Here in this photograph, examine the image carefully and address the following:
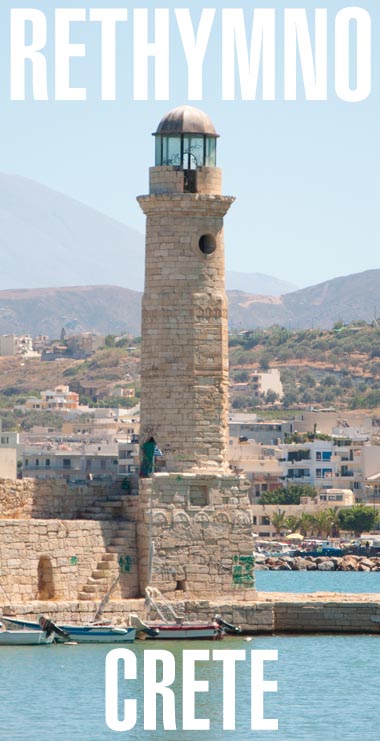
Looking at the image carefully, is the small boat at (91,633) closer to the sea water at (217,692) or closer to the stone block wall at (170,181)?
the sea water at (217,692)

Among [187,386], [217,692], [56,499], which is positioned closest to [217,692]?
[217,692]

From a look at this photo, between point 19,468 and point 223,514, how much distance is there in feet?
250

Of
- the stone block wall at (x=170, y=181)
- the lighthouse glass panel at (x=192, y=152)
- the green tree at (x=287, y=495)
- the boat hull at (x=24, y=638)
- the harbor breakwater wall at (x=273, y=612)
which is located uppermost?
the lighthouse glass panel at (x=192, y=152)

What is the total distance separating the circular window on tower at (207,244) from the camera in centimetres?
3784

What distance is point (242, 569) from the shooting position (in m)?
37.2

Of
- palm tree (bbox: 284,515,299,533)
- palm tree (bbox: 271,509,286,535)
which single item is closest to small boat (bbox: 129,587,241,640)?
palm tree (bbox: 284,515,299,533)

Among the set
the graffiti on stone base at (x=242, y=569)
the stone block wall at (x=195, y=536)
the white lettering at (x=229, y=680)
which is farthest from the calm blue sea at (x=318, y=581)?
the white lettering at (x=229, y=680)

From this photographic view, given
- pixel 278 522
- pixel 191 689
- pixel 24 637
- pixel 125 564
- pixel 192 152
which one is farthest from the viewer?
pixel 278 522

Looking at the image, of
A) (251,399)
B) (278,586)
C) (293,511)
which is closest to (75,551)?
(278,586)

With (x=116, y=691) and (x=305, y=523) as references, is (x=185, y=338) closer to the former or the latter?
(x=116, y=691)

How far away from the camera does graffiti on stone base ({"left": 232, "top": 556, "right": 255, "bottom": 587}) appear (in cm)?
3719

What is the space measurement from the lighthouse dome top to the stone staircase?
642cm

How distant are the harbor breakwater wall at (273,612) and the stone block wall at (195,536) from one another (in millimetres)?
374

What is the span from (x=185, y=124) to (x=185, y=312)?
3.09 m
